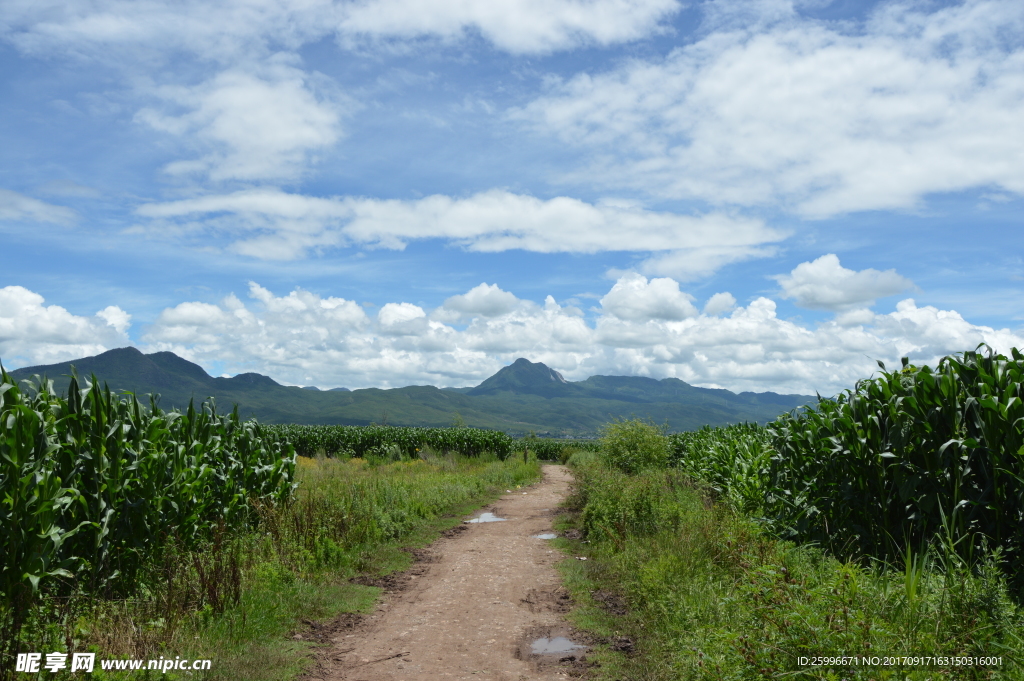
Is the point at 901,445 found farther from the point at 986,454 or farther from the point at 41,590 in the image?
the point at 41,590

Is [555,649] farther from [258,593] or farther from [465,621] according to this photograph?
[258,593]

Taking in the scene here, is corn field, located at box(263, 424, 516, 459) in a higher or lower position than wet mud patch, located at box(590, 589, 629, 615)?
lower

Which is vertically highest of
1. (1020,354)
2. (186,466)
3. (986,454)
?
(1020,354)

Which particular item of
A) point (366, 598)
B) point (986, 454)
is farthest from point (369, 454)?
point (986, 454)

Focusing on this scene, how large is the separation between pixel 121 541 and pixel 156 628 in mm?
1753

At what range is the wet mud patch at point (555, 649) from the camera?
7098 millimetres

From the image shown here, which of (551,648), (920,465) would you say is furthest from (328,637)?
(920,465)

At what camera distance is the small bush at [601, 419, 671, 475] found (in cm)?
2525

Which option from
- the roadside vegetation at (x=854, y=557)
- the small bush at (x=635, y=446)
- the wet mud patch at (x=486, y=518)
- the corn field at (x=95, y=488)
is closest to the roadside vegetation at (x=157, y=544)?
the corn field at (x=95, y=488)

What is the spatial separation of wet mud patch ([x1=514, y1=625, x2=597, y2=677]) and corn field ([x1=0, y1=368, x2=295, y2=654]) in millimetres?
4936

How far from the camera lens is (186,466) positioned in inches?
382

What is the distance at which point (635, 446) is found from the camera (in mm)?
26078

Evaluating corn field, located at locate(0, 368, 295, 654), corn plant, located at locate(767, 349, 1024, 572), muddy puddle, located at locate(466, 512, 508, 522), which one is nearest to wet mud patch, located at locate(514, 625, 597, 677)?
corn plant, located at locate(767, 349, 1024, 572)

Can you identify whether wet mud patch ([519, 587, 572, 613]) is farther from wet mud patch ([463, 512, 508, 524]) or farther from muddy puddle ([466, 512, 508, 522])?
muddy puddle ([466, 512, 508, 522])
